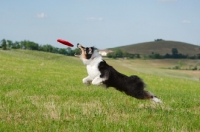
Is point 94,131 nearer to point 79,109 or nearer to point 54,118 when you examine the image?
point 54,118

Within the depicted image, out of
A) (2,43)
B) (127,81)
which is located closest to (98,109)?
(127,81)

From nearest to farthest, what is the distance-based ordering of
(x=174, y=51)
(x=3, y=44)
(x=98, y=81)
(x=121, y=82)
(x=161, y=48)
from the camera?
1. (x=98, y=81)
2. (x=121, y=82)
3. (x=3, y=44)
4. (x=174, y=51)
5. (x=161, y=48)

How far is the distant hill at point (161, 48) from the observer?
103 meters

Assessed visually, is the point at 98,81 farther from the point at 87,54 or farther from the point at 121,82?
the point at 87,54

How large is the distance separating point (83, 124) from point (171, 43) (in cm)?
11024

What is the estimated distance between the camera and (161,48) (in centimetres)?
10694

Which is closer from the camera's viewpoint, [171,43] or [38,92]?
[38,92]

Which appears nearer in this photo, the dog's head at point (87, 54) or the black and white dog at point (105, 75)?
the black and white dog at point (105, 75)

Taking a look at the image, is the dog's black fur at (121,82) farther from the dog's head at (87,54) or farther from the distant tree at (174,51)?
the distant tree at (174,51)

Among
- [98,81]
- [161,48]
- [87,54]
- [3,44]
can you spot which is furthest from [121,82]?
[161,48]

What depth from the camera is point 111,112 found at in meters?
8.99

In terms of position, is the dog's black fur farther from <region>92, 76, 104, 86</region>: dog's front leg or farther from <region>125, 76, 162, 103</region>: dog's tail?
<region>92, 76, 104, 86</region>: dog's front leg

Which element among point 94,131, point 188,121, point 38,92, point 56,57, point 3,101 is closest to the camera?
point 94,131

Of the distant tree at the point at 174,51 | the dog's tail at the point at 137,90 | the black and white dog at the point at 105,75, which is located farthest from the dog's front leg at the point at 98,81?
the distant tree at the point at 174,51
